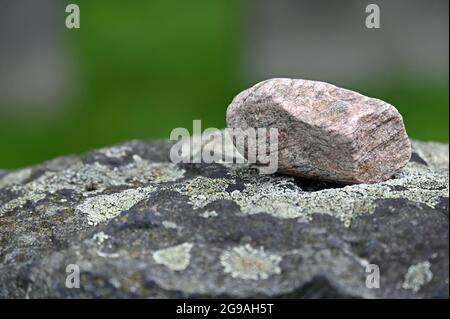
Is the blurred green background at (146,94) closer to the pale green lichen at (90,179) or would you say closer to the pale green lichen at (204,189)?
the pale green lichen at (90,179)

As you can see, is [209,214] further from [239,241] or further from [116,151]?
[116,151]

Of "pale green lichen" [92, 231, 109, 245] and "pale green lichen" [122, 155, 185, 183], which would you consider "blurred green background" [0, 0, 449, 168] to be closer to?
"pale green lichen" [122, 155, 185, 183]

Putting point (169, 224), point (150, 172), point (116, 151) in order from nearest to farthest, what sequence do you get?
point (169, 224) → point (150, 172) → point (116, 151)

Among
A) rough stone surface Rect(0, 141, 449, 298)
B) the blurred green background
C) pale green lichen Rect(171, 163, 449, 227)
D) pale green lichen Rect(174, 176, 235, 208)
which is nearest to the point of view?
rough stone surface Rect(0, 141, 449, 298)

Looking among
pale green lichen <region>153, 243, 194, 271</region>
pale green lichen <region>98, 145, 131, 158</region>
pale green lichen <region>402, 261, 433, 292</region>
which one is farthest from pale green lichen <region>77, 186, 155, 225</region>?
pale green lichen <region>402, 261, 433, 292</region>

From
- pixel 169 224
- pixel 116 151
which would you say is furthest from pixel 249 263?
pixel 116 151
